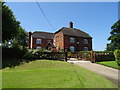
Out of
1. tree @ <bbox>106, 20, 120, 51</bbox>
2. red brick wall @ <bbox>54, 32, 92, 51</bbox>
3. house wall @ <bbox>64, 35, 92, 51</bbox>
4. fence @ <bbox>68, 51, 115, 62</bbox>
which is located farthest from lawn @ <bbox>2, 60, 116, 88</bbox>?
tree @ <bbox>106, 20, 120, 51</bbox>

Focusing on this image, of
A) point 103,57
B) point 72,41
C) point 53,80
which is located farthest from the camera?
point 72,41

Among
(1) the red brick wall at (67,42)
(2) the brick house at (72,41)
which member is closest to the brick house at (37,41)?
(1) the red brick wall at (67,42)

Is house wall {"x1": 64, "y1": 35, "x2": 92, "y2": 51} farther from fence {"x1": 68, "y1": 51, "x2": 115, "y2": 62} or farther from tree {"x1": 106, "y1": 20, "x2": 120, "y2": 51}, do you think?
fence {"x1": 68, "y1": 51, "x2": 115, "y2": 62}

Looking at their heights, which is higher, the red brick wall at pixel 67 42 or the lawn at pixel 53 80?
the red brick wall at pixel 67 42

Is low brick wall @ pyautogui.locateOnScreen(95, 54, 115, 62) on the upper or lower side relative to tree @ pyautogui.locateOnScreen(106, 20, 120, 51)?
lower

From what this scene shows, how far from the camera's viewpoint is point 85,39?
29109mm

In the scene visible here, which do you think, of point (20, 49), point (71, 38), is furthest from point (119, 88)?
point (71, 38)

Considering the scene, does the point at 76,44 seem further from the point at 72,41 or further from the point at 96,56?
the point at 96,56

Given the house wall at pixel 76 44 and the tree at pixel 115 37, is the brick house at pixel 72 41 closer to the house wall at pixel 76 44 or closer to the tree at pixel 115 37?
the house wall at pixel 76 44

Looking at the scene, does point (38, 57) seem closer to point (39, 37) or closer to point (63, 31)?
point (63, 31)

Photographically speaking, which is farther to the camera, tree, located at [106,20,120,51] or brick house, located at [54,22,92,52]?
tree, located at [106,20,120,51]

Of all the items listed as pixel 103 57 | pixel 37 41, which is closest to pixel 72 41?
pixel 37 41

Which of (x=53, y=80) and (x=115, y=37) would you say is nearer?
(x=53, y=80)

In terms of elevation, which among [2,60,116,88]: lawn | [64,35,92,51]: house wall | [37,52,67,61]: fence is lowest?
[2,60,116,88]: lawn
